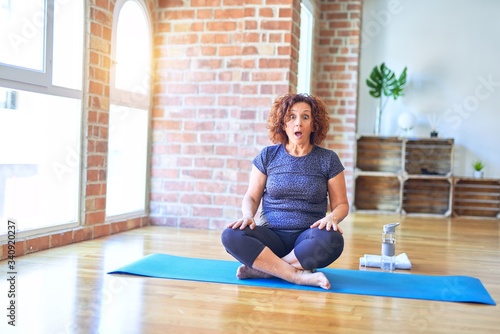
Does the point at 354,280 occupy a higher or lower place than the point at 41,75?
lower

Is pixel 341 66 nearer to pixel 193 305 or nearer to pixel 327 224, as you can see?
pixel 327 224

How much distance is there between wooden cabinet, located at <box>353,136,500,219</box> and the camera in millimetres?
7273

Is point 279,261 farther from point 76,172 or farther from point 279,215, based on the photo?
point 76,172

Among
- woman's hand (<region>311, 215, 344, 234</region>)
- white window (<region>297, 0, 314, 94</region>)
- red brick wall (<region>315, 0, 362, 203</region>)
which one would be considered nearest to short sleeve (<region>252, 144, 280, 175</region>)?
woman's hand (<region>311, 215, 344, 234</region>)

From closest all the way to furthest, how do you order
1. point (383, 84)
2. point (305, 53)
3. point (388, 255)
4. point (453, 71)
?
point (388, 255)
point (305, 53)
point (383, 84)
point (453, 71)

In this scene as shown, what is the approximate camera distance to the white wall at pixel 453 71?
728cm

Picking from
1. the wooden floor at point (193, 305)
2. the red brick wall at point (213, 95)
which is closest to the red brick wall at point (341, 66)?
the red brick wall at point (213, 95)

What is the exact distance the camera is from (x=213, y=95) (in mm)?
5109

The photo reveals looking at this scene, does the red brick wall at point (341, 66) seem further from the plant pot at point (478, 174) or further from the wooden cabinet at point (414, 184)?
the plant pot at point (478, 174)

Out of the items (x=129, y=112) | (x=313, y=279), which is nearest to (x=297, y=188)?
(x=313, y=279)

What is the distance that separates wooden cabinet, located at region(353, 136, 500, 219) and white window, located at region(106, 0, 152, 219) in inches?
121

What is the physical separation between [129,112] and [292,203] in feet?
7.15

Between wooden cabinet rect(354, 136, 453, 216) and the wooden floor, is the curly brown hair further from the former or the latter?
wooden cabinet rect(354, 136, 453, 216)

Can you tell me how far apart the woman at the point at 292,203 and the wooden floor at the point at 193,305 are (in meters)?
0.17
